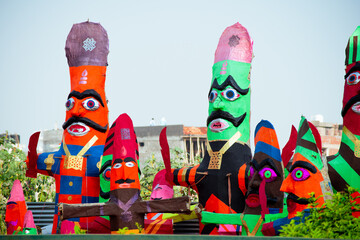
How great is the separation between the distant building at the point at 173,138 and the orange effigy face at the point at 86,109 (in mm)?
13542

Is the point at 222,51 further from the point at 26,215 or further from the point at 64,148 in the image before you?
the point at 26,215

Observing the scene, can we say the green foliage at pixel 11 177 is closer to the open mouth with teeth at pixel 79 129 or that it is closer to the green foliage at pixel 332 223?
the open mouth with teeth at pixel 79 129

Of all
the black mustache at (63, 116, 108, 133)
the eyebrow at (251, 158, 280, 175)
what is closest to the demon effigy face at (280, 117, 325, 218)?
the eyebrow at (251, 158, 280, 175)

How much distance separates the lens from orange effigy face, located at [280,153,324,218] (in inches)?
294

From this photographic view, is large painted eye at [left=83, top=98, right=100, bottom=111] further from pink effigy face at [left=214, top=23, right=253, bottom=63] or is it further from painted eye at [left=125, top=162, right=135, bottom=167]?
pink effigy face at [left=214, top=23, right=253, bottom=63]

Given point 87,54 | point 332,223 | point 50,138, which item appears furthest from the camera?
point 50,138

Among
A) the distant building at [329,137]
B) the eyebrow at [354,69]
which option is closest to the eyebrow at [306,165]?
the eyebrow at [354,69]

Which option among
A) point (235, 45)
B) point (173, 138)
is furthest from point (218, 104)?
point (173, 138)

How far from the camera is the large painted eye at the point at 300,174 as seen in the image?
7516mm

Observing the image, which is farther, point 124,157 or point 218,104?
point 218,104

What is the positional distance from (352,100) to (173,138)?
15716 millimetres

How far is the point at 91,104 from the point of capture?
32.3ft

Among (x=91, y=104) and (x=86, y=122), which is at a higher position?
(x=91, y=104)

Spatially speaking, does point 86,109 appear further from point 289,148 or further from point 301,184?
point 301,184
